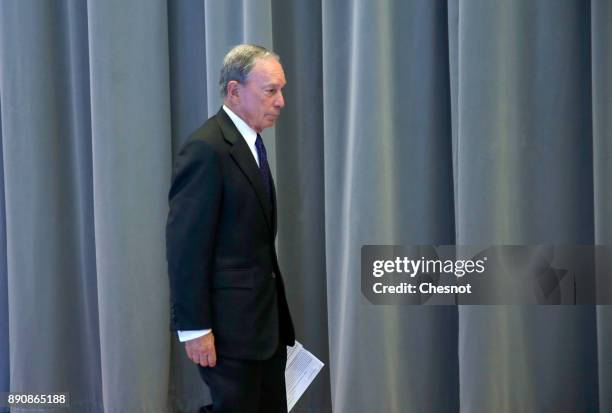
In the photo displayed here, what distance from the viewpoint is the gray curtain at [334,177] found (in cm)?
229

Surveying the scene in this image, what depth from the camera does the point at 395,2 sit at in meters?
2.44

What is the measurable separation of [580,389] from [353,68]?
4.18ft

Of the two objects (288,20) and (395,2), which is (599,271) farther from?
(288,20)

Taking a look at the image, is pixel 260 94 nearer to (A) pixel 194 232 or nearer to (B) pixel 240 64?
(B) pixel 240 64

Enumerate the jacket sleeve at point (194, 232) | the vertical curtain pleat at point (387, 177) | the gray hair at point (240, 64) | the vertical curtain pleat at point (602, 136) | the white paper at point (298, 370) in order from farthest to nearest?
the vertical curtain pleat at point (387, 177)
the vertical curtain pleat at point (602, 136)
the white paper at point (298, 370)
the gray hair at point (240, 64)
the jacket sleeve at point (194, 232)

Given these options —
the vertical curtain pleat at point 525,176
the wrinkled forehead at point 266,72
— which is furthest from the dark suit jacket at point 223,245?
the vertical curtain pleat at point 525,176

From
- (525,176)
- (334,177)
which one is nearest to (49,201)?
(334,177)

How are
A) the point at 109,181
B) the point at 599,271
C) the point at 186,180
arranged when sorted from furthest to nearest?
the point at 109,181 < the point at 599,271 < the point at 186,180

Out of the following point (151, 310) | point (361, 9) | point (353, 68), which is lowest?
point (151, 310)

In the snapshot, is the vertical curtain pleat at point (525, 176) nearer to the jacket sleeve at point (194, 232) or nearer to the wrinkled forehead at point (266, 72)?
the wrinkled forehead at point (266, 72)

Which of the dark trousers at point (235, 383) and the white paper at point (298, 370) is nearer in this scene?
the dark trousers at point (235, 383)

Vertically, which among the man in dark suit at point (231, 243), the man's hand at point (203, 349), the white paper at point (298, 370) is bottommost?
the white paper at point (298, 370)

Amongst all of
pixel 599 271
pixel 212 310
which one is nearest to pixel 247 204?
pixel 212 310

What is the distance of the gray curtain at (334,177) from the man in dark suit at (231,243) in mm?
670
